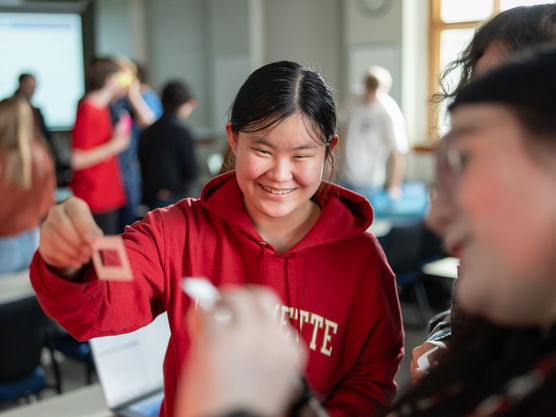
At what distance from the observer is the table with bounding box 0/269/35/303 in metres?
3.18

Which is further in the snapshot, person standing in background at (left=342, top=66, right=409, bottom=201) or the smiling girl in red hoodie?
person standing in background at (left=342, top=66, right=409, bottom=201)

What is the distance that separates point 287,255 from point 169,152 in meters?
3.86

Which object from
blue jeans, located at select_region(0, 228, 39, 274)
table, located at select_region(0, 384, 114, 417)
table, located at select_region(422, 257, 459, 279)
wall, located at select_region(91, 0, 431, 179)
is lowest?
table, located at select_region(422, 257, 459, 279)

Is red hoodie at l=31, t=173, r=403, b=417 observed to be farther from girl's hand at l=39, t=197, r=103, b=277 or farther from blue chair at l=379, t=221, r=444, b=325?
blue chair at l=379, t=221, r=444, b=325

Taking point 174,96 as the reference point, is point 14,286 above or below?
below

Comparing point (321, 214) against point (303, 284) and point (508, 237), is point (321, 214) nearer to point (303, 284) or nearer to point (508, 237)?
point (303, 284)

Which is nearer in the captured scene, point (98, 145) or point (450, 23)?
point (98, 145)

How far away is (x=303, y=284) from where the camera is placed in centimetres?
142

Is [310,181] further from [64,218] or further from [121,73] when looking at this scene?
[121,73]

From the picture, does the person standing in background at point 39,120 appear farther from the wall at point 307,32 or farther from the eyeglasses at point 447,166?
the eyeglasses at point 447,166

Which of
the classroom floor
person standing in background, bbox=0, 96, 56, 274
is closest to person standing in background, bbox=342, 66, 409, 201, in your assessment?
the classroom floor

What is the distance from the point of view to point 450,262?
4344 millimetres

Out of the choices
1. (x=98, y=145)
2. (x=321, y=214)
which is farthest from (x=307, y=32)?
(x=321, y=214)

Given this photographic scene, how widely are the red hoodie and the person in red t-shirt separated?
3547 millimetres
